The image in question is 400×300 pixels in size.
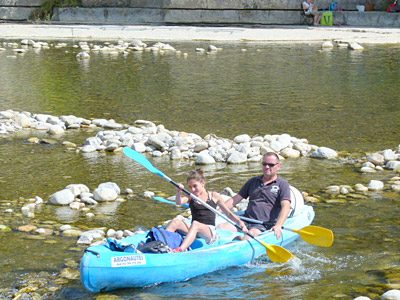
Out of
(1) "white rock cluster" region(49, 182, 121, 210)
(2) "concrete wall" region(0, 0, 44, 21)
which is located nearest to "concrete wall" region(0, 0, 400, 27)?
(2) "concrete wall" region(0, 0, 44, 21)

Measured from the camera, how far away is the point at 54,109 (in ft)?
41.5

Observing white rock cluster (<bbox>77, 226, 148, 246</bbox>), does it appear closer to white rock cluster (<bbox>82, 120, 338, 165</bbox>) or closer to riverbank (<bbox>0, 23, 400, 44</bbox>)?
A: white rock cluster (<bbox>82, 120, 338, 165</bbox>)

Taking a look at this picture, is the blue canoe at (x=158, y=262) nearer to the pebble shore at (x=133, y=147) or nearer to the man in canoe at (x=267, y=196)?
the man in canoe at (x=267, y=196)

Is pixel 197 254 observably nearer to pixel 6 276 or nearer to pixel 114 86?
pixel 6 276

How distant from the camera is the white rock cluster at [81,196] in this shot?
293 inches

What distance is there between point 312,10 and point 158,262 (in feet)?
65.3

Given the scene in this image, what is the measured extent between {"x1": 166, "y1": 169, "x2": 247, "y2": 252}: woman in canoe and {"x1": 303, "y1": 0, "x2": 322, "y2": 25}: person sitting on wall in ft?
61.5

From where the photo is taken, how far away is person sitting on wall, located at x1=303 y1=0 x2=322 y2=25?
24.0m

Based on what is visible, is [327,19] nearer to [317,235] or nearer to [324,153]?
[324,153]

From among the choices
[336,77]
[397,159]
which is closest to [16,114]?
[397,159]

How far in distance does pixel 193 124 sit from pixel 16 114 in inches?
113

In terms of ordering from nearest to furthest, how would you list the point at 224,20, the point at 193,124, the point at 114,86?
the point at 193,124
the point at 114,86
the point at 224,20

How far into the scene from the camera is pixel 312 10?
950 inches

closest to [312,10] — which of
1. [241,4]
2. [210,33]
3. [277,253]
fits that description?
[241,4]
